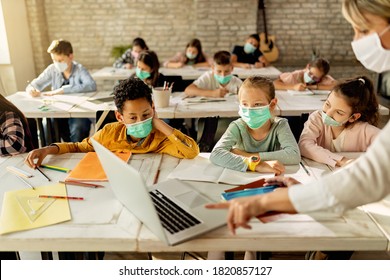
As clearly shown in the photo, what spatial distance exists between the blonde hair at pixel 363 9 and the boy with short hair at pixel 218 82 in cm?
203

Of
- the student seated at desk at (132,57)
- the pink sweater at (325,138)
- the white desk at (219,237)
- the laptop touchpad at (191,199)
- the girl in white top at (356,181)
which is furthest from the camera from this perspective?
the student seated at desk at (132,57)

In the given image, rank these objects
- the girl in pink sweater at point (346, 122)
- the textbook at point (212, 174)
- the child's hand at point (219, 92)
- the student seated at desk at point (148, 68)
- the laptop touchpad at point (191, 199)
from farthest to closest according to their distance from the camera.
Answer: the student seated at desk at point (148, 68) < the child's hand at point (219, 92) < the girl in pink sweater at point (346, 122) < the textbook at point (212, 174) < the laptop touchpad at point (191, 199)

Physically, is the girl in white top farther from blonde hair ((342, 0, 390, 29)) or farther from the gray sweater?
the gray sweater

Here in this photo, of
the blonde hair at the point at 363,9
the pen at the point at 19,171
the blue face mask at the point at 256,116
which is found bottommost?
the pen at the point at 19,171

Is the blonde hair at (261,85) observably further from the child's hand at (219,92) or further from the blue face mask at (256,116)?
the child's hand at (219,92)

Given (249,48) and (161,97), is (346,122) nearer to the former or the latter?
(161,97)

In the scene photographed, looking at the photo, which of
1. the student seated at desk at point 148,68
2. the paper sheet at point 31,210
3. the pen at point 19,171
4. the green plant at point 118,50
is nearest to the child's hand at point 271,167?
the paper sheet at point 31,210

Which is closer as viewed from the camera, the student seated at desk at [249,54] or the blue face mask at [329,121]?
the blue face mask at [329,121]

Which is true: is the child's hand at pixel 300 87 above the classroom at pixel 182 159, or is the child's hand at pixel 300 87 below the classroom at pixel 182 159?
below

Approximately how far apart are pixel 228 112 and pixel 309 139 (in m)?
0.93

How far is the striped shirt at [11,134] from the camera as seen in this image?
1876 millimetres

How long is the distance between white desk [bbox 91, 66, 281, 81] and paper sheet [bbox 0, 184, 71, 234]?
9.91 feet

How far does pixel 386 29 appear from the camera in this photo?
1091mm
